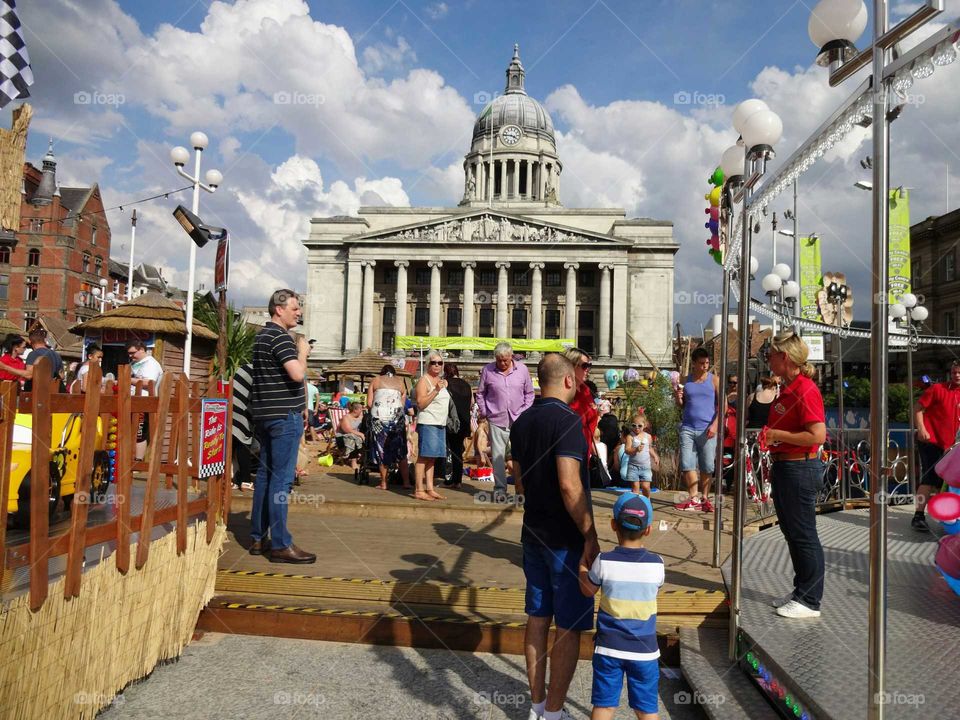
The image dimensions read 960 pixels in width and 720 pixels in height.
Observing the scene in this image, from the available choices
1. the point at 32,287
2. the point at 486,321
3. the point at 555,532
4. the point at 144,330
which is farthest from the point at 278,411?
the point at 32,287

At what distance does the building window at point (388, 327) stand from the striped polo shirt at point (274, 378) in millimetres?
55435

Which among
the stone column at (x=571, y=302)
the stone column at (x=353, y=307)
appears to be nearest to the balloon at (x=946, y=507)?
the stone column at (x=571, y=302)

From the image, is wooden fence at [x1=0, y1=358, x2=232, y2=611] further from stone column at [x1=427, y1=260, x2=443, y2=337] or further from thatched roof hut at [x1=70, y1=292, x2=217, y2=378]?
stone column at [x1=427, y1=260, x2=443, y2=337]

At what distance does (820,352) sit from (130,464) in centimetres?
2069

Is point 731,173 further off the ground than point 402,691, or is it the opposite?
point 731,173

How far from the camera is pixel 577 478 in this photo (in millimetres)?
3100

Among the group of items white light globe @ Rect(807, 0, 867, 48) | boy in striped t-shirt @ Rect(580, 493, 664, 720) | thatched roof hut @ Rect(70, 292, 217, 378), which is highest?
white light globe @ Rect(807, 0, 867, 48)

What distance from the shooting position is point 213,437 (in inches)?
191

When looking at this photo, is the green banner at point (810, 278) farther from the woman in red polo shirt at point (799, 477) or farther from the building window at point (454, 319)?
the building window at point (454, 319)

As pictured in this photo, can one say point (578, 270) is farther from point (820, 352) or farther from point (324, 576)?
point (324, 576)

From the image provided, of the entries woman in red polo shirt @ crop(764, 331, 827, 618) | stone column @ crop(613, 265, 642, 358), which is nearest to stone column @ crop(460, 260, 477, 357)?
stone column @ crop(613, 265, 642, 358)

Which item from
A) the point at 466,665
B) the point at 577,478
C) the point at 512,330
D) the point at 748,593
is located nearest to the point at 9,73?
the point at 577,478

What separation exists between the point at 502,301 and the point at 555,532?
5430cm

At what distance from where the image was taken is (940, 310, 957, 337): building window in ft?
144
